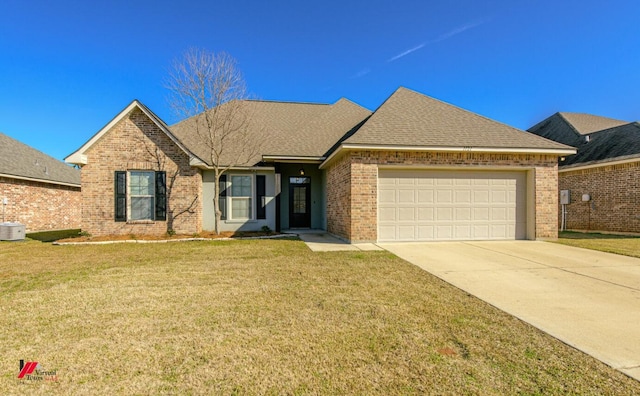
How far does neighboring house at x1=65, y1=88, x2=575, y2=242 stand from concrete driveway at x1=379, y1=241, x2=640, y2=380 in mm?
1394

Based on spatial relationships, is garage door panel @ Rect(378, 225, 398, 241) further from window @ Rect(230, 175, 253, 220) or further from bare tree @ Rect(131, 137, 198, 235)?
bare tree @ Rect(131, 137, 198, 235)

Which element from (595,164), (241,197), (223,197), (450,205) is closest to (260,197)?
(241,197)

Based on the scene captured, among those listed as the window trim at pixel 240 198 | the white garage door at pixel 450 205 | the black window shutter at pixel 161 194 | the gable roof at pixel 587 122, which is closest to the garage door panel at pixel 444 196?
the white garage door at pixel 450 205

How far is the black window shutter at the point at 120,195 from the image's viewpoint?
11188mm

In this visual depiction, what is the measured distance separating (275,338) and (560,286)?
484cm

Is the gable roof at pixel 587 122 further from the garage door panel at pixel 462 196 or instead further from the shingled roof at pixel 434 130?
the garage door panel at pixel 462 196

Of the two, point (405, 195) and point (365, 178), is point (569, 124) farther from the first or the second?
point (365, 178)

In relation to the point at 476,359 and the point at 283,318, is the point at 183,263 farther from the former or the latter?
the point at 476,359

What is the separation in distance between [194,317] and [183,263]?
346 cm

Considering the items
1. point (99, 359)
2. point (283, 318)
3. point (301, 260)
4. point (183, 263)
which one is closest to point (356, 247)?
point (301, 260)

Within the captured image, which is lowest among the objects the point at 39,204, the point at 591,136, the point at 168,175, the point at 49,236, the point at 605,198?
the point at 49,236

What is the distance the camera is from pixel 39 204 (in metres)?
15.9

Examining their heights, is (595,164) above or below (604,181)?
above

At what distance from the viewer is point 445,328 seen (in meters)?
3.42
